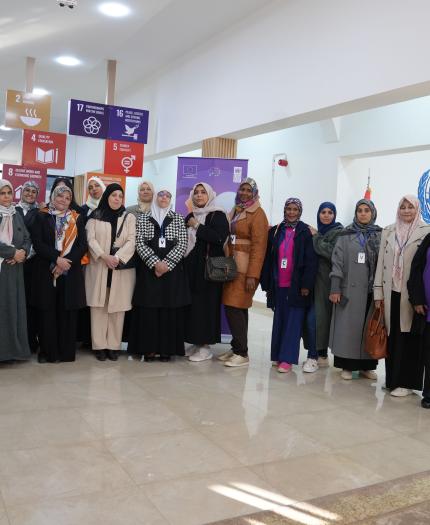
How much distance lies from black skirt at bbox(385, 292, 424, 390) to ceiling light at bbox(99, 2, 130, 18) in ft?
16.0

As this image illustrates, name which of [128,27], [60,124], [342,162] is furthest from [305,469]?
[60,124]

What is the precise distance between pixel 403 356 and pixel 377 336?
0.25m

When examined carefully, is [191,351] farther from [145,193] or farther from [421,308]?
[421,308]

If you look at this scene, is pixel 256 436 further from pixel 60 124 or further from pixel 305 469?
pixel 60 124

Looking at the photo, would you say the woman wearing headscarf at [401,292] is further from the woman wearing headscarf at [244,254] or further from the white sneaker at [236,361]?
the white sneaker at [236,361]

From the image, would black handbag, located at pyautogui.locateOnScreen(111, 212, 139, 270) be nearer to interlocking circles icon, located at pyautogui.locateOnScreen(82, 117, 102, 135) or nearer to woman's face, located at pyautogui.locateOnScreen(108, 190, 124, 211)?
woman's face, located at pyautogui.locateOnScreen(108, 190, 124, 211)

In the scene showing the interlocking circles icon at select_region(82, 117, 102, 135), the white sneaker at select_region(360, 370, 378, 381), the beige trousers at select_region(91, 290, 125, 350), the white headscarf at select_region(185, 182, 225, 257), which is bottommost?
the white sneaker at select_region(360, 370, 378, 381)

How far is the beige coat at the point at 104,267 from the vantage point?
464 centimetres

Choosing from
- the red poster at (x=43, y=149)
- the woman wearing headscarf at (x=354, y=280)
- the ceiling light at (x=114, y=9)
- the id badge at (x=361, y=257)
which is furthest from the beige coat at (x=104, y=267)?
the red poster at (x=43, y=149)

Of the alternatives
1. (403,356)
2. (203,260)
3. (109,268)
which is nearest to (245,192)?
(203,260)

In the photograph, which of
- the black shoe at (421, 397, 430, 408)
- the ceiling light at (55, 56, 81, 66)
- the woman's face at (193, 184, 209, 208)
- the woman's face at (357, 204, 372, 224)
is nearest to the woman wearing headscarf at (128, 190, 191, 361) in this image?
the woman's face at (193, 184, 209, 208)

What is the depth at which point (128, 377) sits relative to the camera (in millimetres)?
4348

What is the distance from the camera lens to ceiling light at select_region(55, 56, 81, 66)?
899cm

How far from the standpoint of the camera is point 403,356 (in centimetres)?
427
